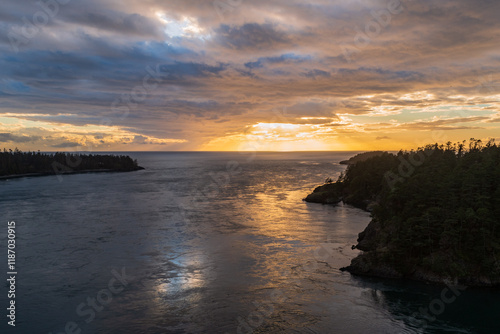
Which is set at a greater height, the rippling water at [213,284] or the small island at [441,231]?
the small island at [441,231]

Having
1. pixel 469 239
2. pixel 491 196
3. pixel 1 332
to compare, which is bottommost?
pixel 1 332

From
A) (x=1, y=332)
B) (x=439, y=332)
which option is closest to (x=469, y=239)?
(x=439, y=332)

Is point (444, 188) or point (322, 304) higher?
point (444, 188)

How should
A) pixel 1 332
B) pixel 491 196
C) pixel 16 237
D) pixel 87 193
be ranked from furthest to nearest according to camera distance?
pixel 87 193
pixel 16 237
pixel 491 196
pixel 1 332

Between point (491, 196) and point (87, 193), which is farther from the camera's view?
point (87, 193)

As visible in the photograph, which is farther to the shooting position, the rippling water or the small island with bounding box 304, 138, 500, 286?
the small island with bounding box 304, 138, 500, 286

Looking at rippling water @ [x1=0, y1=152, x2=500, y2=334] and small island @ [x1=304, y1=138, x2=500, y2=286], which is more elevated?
small island @ [x1=304, y1=138, x2=500, y2=286]

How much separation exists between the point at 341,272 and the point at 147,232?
3493cm

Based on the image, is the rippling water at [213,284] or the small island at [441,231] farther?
the small island at [441,231]

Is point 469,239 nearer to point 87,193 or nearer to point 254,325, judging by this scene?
point 254,325

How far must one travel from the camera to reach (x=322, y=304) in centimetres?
3444

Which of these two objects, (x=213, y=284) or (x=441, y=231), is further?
(x=441, y=231)

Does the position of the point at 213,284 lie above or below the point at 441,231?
below

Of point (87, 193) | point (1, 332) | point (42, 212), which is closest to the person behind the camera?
point (1, 332)
